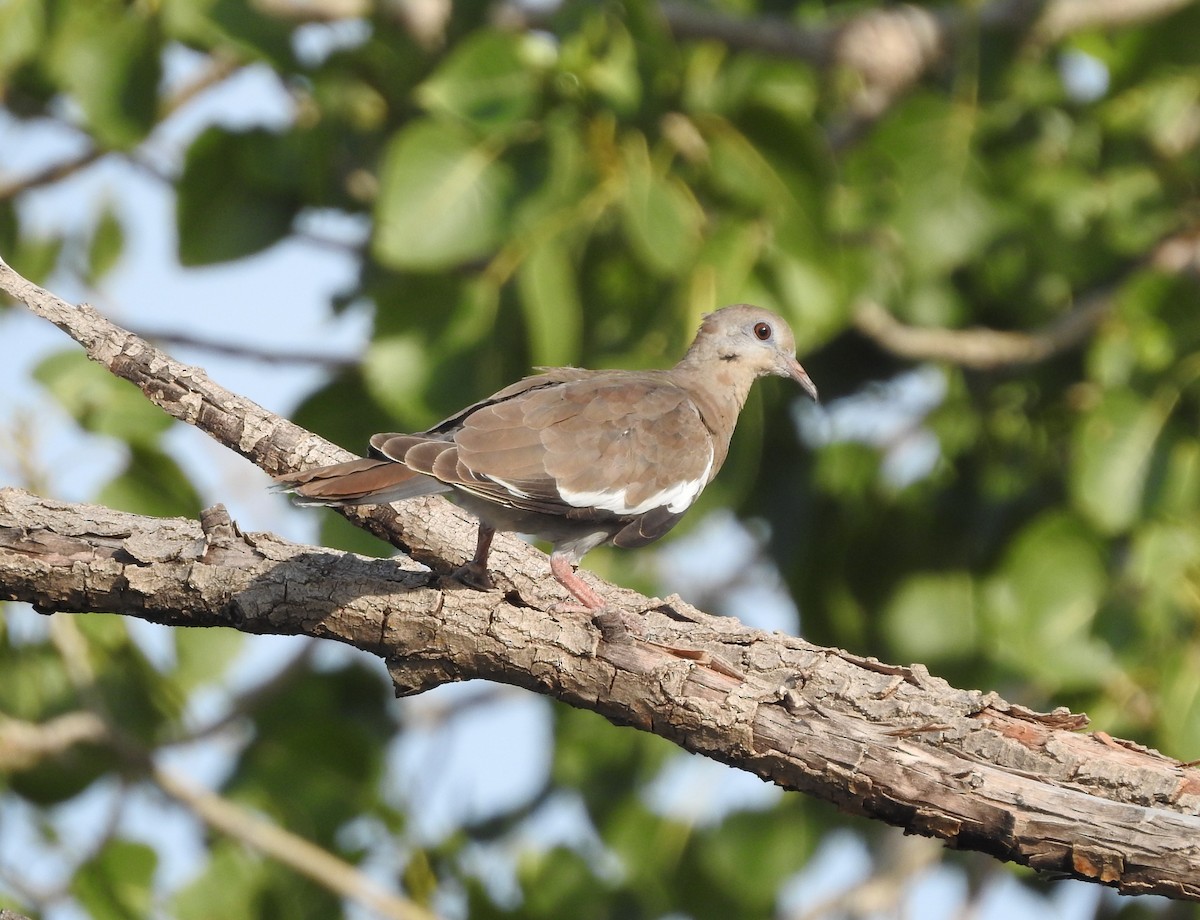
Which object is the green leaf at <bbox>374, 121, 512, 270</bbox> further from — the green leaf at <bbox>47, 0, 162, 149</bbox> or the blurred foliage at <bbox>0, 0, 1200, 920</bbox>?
the green leaf at <bbox>47, 0, 162, 149</bbox>

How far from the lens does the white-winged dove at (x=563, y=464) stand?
12.5 feet

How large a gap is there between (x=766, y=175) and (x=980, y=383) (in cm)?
184

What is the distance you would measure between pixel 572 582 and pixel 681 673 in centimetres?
76

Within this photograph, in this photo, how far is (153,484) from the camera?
5559 millimetres

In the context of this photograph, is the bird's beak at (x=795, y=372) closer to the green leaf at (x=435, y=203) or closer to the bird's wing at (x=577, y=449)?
the bird's wing at (x=577, y=449)

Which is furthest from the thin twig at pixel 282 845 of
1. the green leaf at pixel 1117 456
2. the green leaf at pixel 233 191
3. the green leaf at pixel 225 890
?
the green leaf at pixel 1117 456

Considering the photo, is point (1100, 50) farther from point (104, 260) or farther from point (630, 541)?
point (104, 260)

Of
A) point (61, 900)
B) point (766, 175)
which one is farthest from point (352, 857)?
point (766, 175)

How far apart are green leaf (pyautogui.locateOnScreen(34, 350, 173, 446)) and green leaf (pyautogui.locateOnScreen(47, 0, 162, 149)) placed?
88 cm

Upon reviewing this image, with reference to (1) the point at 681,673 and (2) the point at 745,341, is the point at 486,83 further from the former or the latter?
(1) the point at 681,673

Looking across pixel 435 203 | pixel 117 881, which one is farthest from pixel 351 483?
pixel 117 881

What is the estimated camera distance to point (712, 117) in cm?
593

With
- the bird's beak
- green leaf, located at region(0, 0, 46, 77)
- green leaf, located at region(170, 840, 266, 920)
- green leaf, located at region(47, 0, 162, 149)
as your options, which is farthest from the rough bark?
green leaf, located at region(170, 840, 266, 920)

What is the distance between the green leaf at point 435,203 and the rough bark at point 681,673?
1.70m
